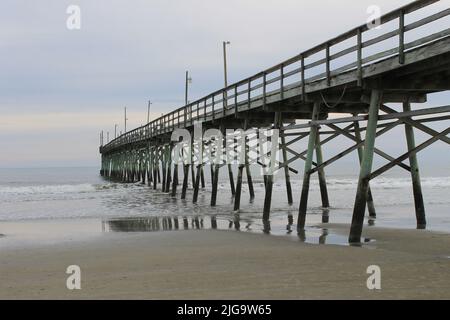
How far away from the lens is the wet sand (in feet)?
16.9

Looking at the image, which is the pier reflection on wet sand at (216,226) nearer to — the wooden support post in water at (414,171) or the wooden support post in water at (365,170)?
the wooden support post in water at (365,170)

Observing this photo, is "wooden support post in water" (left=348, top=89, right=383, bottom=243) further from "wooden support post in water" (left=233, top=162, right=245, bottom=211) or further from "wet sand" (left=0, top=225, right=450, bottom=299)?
"wooden support post in water" (left=233, top=162, right=245, bottom=211)

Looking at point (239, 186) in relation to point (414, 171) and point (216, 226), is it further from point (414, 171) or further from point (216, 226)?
point (414, 171)

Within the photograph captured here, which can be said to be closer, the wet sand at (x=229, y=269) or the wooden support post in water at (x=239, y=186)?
the wet sand at (x=229, y=269)

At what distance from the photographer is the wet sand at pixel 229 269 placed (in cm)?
516

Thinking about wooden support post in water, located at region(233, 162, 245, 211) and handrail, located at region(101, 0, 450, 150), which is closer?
handrail, located at region(101, 0, 450, 150)

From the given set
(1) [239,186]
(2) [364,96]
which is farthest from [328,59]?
(1) [239,186]

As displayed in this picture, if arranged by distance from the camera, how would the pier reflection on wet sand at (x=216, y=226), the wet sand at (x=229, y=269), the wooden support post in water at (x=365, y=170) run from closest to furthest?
1. the wet sand at (x=229, y=269)
2. the wooden support post in water at (x=365, y=170)
3. the pier reflection on wet sand at (x=216, y=226)

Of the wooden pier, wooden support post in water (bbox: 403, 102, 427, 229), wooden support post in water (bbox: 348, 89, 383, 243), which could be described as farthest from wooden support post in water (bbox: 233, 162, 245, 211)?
wooden support post in water (bbox: 348, 89, 383, 243)

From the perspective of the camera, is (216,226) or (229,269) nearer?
(229,269)

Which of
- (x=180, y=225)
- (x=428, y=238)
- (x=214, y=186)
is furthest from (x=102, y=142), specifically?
(x=428, y=238)

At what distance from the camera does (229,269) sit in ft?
21.2

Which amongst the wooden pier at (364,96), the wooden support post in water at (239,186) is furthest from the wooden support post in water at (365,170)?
the wooden support post in water at (239,186)
